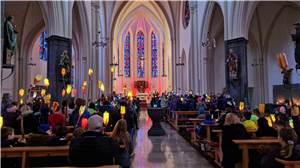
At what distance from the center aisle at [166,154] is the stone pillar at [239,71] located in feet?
15.7

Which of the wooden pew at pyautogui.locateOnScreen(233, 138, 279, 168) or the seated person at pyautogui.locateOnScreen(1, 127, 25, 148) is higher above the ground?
the seated person at pyautogui.locateOnScreen(1, 127, 25, 148)

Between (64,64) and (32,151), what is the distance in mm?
9104

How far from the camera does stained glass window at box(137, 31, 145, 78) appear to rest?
145 feet

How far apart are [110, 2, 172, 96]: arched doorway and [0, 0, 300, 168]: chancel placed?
10.5ft

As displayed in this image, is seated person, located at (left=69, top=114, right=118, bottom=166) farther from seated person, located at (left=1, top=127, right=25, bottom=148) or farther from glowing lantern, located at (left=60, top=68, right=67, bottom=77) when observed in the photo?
glowing lantern, located at (left=60, top=68, right=67, bottom=77)

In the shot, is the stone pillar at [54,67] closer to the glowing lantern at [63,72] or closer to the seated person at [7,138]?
the glowing lantern at [63,72]

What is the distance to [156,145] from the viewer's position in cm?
1048

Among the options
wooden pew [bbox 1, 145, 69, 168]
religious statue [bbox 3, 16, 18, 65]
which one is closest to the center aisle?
wooden pew [bbox 1, 145, 69, 168]

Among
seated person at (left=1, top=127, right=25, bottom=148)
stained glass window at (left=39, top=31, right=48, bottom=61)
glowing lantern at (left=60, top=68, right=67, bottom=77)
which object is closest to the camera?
seated person at (left=1, top=127, right=25, bottom=148)

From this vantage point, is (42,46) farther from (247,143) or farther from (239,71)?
(247,143)

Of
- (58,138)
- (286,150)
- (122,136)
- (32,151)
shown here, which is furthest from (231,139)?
(32,151)

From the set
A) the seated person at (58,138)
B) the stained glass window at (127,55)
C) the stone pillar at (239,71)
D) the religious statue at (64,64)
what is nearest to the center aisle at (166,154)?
the seated person at (58,138)

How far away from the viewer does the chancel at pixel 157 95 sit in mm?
5375

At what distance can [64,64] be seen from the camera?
1370 centimetres
